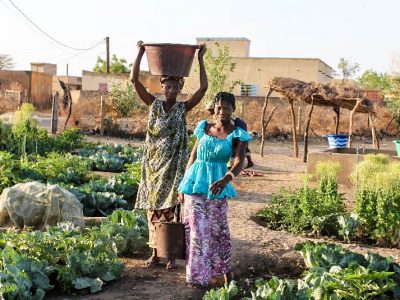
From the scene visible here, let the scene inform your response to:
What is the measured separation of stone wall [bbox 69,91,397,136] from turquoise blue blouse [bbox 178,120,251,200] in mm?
16116

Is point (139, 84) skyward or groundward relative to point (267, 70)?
groundward

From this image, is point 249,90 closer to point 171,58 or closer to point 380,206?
point 380,206

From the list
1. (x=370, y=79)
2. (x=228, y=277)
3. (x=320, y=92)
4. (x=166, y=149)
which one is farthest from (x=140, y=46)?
(x=370, y=79)

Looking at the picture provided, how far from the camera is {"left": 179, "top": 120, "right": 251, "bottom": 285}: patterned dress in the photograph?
4438mm

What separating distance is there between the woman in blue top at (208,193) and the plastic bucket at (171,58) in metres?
0.59

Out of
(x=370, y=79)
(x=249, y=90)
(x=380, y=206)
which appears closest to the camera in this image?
(x=380, y=206)

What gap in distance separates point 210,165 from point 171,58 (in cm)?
105

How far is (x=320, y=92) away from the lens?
47.2ft

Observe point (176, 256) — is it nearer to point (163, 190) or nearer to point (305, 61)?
point (163, 190)

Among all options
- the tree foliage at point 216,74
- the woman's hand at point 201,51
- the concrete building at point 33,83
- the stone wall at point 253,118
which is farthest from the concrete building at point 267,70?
the woman's hand at point 201,51

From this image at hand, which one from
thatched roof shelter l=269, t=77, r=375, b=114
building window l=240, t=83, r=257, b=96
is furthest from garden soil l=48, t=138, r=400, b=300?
building window l=240, t=83, r=257, b=96

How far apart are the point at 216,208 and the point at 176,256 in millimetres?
584

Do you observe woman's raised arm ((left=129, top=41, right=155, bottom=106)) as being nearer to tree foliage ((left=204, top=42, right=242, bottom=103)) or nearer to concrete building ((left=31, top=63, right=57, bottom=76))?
tree foliage ((left=204, top=42, right=242, bottom=103))

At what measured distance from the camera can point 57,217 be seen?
19.5 feet
